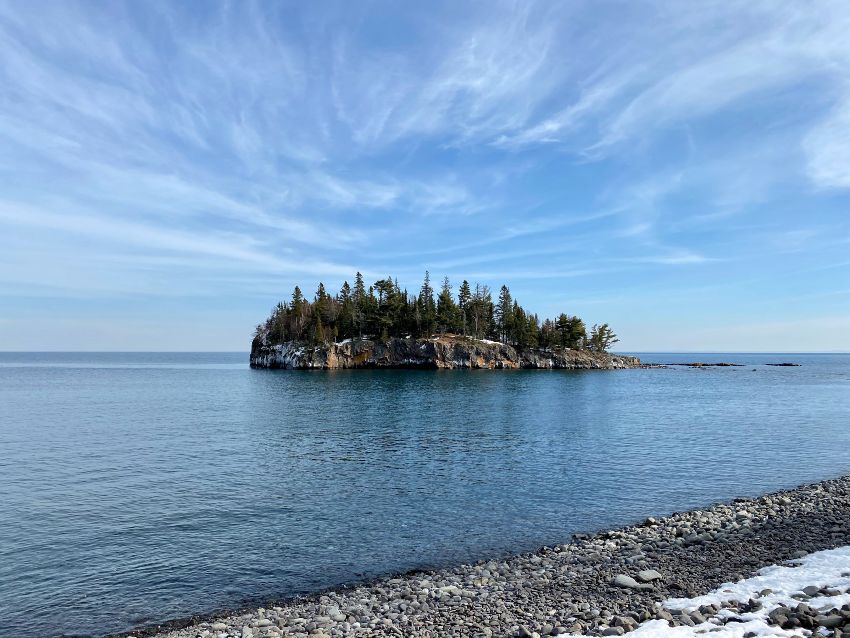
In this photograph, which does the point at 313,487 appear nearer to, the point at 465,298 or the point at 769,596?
the point at 769,596

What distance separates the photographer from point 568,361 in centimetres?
18662

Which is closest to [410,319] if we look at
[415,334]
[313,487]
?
[415,334]

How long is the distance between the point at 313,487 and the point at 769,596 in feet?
78.1

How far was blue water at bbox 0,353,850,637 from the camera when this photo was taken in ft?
63.0

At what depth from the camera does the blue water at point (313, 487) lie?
755 inches

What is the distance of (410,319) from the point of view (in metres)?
172

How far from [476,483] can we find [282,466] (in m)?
14.0

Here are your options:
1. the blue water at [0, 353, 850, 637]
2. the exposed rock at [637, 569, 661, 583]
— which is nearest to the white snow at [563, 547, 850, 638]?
the exposed rock at [637, 569, 661, 583]

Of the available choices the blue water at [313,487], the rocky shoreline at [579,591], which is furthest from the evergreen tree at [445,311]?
the rocky shoreline at [579,591]

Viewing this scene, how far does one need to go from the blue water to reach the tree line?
100 m

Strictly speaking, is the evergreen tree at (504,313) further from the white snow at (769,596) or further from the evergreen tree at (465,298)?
the white snow at (769,596)

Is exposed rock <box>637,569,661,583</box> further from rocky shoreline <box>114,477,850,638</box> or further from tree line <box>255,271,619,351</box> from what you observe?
tree line <box>255,271,619,351</box>

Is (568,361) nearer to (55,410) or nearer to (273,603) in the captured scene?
(55,410)

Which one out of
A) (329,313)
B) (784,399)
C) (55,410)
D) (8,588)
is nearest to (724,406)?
(784,399)
